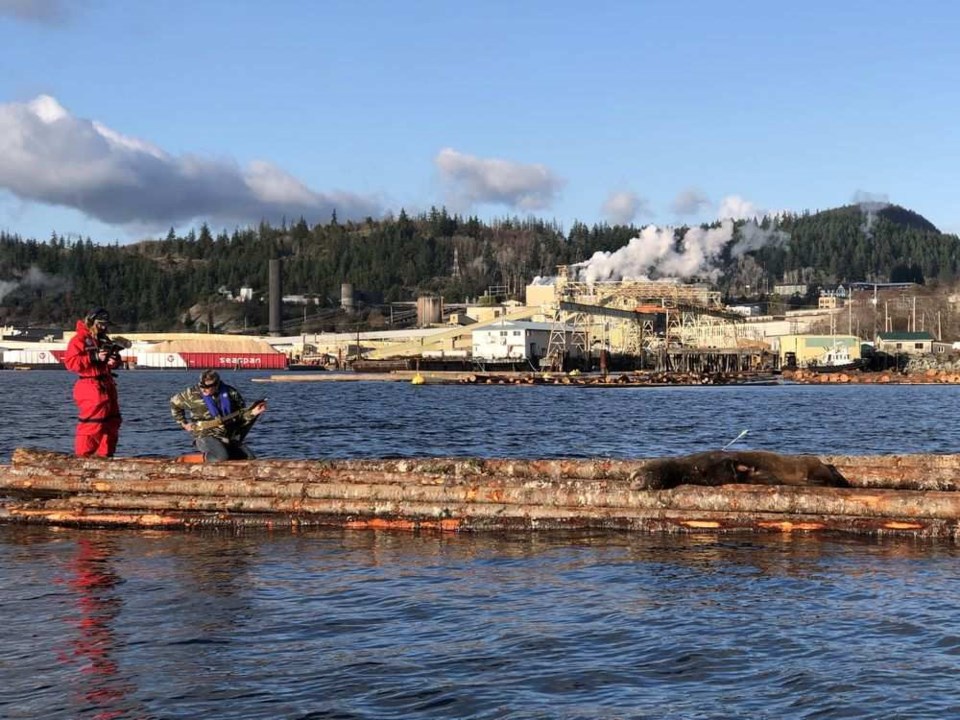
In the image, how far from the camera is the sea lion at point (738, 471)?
19.5 metres

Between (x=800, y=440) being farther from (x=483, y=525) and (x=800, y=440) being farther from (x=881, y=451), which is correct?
(x=483, y=525)

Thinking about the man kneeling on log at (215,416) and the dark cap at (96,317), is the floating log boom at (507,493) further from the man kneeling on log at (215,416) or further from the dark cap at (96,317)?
the dark cap at (96,317)

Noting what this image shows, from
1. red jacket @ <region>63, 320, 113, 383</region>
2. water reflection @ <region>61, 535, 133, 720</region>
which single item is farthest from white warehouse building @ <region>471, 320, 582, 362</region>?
water reflection @ <region>61, 535, 133, 720</region>

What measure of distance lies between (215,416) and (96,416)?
8.92 feet

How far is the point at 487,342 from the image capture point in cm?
19062

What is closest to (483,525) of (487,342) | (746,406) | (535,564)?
(535,564)

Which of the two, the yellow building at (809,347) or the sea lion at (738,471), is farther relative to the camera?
the yellow building at (809,347)

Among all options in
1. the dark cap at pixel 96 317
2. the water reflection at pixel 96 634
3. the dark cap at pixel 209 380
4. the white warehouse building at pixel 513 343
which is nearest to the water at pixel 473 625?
the water reflection at pixel 96 634

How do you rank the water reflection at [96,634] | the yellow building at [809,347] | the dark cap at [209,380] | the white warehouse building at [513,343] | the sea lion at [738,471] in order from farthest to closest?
1. the white warehouse building at [513,343]
2. the yellow building at [809,347]
3. the dark cap at [209,380]
4. the sea lion at [738,471]
5. the water reflection at [96,634]

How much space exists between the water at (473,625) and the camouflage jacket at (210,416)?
245 cm

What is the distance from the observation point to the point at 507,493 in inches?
784

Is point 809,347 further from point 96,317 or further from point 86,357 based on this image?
point 86,357

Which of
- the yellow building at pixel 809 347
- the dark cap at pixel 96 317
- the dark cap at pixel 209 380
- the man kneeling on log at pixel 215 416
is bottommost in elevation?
the man kneeling on log at pixel 215 416

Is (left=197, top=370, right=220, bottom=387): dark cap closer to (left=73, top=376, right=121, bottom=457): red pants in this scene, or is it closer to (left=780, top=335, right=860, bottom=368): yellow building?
(left=73, top=376, right=121, bottom=457): red pants
